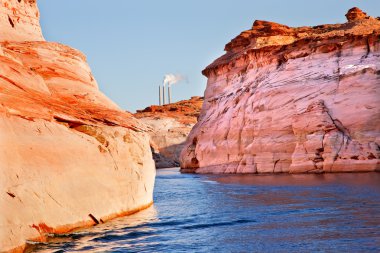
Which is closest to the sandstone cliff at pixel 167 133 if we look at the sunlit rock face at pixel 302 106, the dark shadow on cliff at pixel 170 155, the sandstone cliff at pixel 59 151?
the dark shadow on cliff at pixel 170 155

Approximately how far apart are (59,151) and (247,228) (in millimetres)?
3742

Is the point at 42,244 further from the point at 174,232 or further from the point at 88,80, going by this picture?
the point at 88,80

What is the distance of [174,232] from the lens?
972cm

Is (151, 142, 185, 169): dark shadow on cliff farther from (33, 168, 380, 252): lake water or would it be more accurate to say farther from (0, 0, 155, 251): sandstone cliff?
(0, 0, 155, 251): sandstone cliff

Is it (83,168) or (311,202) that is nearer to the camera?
(83,168)

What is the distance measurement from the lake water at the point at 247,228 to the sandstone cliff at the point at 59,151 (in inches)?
16.9

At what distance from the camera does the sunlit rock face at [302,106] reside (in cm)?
2677

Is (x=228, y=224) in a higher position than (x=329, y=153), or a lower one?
lower

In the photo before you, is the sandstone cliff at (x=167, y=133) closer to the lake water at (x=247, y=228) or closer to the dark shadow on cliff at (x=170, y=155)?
the dark shadow on cliff at (x=170, y=155)

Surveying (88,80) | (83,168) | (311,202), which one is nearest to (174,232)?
(83,168)

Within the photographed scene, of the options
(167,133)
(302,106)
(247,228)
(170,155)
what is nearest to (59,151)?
(247,228)

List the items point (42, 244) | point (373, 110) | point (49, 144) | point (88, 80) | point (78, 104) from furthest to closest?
point (373, 110) → point (88, 80) → point (78, 104) → point (49, 144) → point (42, 244)

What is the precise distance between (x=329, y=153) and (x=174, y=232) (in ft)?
61.3

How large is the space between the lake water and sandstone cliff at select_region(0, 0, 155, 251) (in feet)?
1.41
